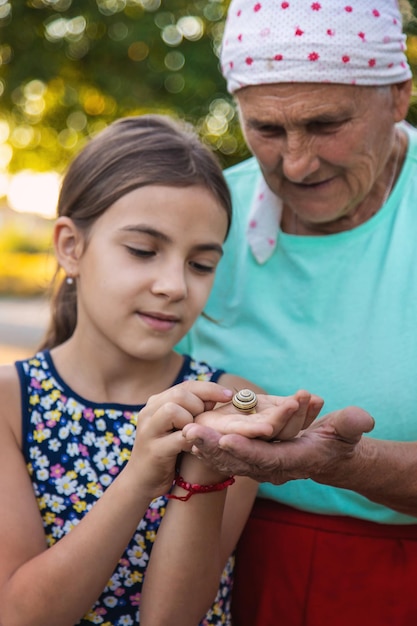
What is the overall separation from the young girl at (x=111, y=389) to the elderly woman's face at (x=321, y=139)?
18 centimetres

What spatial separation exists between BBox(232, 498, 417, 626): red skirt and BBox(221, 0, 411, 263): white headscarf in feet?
4.08

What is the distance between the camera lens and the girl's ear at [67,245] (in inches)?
101

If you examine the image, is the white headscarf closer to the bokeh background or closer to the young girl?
the young girl

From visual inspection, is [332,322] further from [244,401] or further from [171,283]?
[244,401]

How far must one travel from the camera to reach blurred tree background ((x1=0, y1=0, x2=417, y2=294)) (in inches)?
170

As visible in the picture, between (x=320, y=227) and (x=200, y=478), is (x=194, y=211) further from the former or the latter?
(x=200, y=478)

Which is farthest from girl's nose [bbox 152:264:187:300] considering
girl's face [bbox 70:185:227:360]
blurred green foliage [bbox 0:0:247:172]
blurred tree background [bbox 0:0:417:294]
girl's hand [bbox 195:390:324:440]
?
blurred tree background [bbox 0:0:417:294]

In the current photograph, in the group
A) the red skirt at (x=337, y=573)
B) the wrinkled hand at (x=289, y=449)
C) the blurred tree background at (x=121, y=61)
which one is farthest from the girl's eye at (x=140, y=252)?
the blurred tree background at (x=121, y=61)

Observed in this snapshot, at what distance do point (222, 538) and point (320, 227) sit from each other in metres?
1.03

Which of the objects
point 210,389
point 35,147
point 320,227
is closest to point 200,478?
point 210,389

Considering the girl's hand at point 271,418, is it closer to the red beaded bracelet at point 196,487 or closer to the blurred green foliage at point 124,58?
the red beaded bracelet at point 196,487

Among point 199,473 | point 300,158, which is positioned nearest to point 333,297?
point 300,158

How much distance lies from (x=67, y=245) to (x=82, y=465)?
63 cm

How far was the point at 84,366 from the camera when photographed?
101 inches
